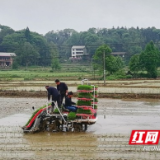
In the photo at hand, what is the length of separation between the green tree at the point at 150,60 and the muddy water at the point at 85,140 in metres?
37.0

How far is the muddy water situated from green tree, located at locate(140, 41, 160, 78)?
37.0 metres

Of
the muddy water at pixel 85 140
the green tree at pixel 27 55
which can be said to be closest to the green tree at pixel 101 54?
the green tree at pixel 27 55

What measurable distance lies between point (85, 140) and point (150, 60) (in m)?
46.1

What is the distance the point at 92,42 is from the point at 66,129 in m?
96.2

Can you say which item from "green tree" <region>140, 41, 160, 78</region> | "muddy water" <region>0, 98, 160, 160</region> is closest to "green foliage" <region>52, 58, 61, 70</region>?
"green tree" <region>140, 41, 160, 78</region>

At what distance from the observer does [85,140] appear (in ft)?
40.0

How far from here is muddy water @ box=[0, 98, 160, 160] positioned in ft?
33.4

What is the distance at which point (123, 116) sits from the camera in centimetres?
1778

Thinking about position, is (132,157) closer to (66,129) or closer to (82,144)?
(82,144)

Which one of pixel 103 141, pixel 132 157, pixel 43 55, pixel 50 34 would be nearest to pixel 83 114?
pixel 103 141

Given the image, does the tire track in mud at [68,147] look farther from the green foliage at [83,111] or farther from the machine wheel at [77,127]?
the green foliage at [83,111]
